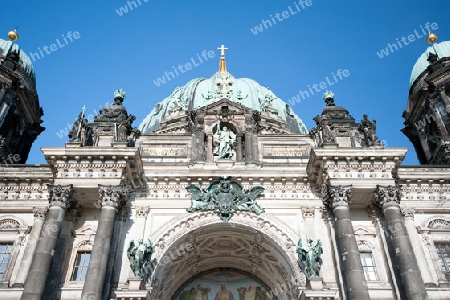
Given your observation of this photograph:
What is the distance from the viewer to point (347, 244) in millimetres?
16500

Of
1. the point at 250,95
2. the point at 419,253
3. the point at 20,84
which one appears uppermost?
the point at 250,95

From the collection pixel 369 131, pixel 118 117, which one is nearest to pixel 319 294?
pixel 369 131

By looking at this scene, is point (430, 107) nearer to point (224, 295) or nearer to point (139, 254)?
point (224, 295)

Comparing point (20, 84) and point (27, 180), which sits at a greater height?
point (20, 84)

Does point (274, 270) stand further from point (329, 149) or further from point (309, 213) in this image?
point (329, 149)

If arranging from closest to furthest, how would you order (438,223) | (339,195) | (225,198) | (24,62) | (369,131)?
(339,195), (438,223), (225,198), (369,131), (24,62)

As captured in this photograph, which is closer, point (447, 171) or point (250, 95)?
point (447, 171)

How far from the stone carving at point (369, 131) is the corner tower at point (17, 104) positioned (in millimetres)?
18052

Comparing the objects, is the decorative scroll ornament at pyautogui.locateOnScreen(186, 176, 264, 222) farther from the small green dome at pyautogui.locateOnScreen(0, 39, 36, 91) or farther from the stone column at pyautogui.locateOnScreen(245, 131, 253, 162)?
the small green dome at pyautogui.locateOnScreen(0, 39, 36, 91)

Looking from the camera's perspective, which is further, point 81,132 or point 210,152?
point 210,152

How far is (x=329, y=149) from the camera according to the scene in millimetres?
18594

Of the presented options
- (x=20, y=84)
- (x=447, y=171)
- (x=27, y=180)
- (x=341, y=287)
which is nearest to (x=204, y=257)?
(x=341, y=287)

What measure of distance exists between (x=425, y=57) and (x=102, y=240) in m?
23.5

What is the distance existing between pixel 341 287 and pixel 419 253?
12.6ft
